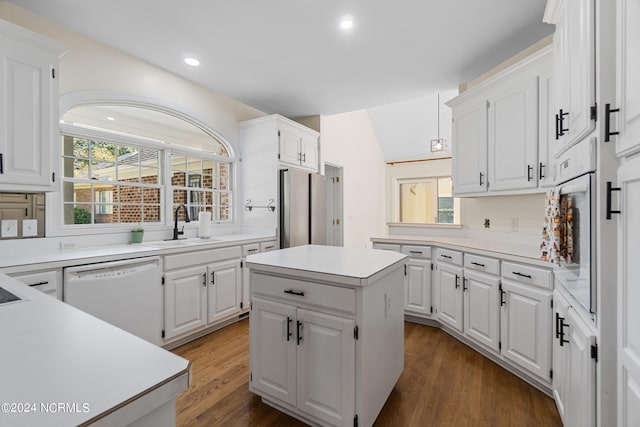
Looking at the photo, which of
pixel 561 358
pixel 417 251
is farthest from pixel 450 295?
pixel 561 358

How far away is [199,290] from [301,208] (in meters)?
1.68

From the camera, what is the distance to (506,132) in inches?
99.3

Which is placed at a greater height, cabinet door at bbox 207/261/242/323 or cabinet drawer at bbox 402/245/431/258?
cabinet drawer at bbox 402/245/431/258

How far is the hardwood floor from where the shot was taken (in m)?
1.73

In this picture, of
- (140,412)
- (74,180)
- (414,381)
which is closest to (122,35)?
(74,180)

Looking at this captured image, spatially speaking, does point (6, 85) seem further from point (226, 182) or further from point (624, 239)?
point (624, 239)

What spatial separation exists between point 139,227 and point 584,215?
3.37 m

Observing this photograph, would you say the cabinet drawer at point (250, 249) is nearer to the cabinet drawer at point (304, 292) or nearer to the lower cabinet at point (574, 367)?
the cabinet drawer at point (304, 292)

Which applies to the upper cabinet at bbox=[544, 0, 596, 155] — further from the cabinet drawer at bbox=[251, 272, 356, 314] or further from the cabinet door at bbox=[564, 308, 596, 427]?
the cabinet drawer at bbox=[251, 272, 356, 314]

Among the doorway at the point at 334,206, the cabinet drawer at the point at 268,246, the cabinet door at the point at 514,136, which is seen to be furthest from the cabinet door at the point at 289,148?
the cabinet door at the point at 514,136

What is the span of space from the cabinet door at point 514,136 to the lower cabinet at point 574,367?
3.64 ft

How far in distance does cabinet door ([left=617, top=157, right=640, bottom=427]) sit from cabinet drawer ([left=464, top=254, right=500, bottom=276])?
136 centimetres

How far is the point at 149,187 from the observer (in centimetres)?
314

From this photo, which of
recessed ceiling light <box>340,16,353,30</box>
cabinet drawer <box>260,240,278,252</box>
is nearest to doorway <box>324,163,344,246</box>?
cabinet drawer <box>260,240,278,252</box>
